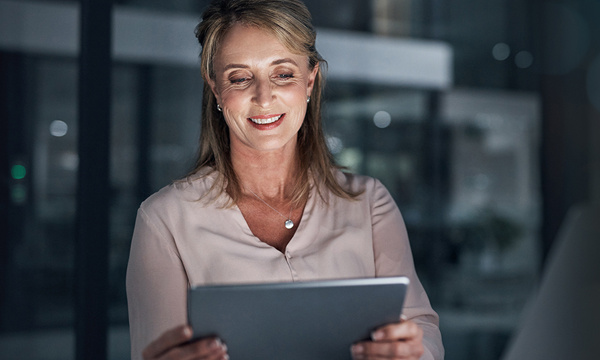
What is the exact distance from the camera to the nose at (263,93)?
153 centimetres

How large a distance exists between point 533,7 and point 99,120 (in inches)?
178

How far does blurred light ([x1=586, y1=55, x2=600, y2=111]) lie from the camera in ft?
19.4

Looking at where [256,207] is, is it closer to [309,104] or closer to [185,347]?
[309,104]

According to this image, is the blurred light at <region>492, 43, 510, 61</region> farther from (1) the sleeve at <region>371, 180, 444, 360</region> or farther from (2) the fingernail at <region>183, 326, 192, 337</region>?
(2) the fingernail at <region>183, 326, 192, 337</region>

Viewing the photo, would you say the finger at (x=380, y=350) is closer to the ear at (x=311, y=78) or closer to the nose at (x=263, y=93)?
the nose at (x=263, y=93)

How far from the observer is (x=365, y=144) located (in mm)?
4969

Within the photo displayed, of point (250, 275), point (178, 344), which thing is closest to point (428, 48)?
point (250, 275)

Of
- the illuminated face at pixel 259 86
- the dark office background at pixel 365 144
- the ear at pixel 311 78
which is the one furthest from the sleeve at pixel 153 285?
the dark office background at pixel 365 144

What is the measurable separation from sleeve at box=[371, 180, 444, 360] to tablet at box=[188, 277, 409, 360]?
1.15 feet

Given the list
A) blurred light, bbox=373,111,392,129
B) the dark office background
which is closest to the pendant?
the dark office background

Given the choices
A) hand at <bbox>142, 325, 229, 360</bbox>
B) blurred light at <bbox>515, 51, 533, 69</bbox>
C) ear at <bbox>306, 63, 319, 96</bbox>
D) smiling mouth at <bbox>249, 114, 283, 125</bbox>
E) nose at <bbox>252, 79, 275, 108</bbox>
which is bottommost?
hand at <bbox>142, 325, 229, 360</bbox>

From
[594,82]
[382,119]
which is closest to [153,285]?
[382,119]

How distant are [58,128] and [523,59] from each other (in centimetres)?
429

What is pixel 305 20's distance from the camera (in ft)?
5.25
